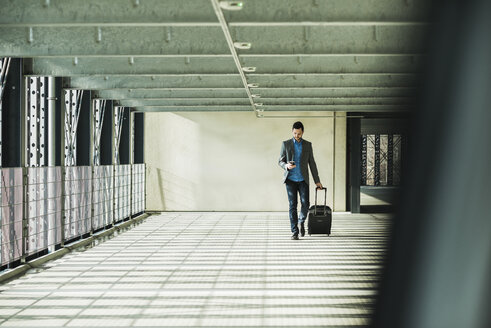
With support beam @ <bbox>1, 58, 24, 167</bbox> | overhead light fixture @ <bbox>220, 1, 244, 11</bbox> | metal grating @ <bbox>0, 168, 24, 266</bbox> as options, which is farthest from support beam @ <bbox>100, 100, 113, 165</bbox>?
overhead light fixture @ <bbox>220, 1, 244, 11</bbox>

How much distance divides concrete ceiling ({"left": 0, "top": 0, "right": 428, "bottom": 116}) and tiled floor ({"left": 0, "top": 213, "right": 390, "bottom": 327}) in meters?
2.10

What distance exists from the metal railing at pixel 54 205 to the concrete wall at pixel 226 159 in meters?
2.54

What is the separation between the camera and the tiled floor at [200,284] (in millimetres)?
4762

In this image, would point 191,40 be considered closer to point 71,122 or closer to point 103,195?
point 71,122

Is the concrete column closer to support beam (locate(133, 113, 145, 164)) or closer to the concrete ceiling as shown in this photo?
the concrete ceiling

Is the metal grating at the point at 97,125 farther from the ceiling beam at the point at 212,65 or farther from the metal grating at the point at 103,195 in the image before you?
the ceiling beam at the point at 212,65

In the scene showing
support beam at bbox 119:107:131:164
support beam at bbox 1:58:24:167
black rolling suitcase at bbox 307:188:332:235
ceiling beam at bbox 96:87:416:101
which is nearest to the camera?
support beam at bbox 1:58:24:167

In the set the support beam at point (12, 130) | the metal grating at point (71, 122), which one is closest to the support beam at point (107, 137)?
the metal grating at point (71, 122)

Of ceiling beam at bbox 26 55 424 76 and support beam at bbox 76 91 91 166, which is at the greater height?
ceiling beam at bbox 26 55 424 76

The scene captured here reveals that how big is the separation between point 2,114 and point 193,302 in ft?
12.1

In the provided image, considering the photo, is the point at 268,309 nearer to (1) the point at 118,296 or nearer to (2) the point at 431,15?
(1) the point at 118,296

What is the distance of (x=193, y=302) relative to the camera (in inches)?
209

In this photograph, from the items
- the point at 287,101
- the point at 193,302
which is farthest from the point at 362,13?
the point at 287,101

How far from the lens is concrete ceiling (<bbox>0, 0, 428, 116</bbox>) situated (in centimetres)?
585
